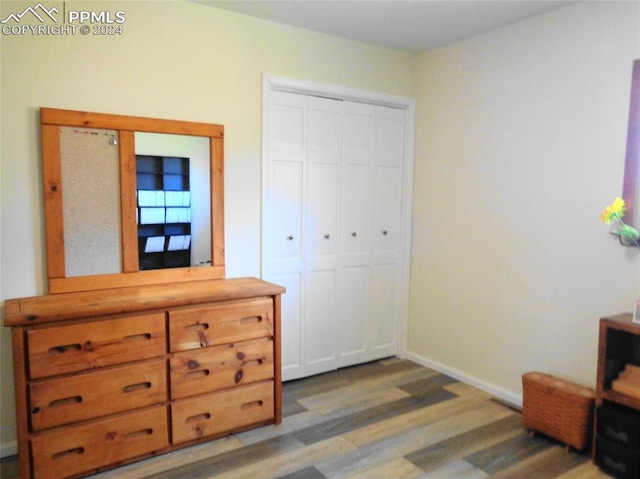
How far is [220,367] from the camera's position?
2.47 m

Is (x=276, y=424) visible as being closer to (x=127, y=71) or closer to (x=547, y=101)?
(x=127, y=71)

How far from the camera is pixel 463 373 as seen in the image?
11.1 ft

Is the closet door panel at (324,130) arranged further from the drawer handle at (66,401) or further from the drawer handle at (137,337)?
the drawer handle at (66,401)

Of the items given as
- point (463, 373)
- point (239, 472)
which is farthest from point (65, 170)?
point (463, 373)

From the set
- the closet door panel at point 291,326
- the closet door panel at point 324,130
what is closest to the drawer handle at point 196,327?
the closet door panel at point 291,326

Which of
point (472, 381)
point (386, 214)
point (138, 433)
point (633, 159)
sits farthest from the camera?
point (386, 214)

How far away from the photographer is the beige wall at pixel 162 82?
2281 mm

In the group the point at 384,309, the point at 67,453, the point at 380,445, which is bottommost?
the point at 380,445

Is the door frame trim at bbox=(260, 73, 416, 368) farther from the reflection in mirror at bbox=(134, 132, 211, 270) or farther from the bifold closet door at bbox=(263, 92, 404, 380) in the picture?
the reflection in mirror at bbox=(134, 132, 211, 270)

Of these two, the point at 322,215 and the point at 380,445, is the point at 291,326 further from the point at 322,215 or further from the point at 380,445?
the point at 380,445

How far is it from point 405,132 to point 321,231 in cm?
111

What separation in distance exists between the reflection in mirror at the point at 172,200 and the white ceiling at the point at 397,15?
2.97ft

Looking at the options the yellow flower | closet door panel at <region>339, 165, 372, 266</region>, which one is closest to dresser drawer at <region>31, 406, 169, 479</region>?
closet door panel at <region>339, 165, 372, 266</region>

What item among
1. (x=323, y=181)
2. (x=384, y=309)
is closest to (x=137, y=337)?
(x=323, y=181)
